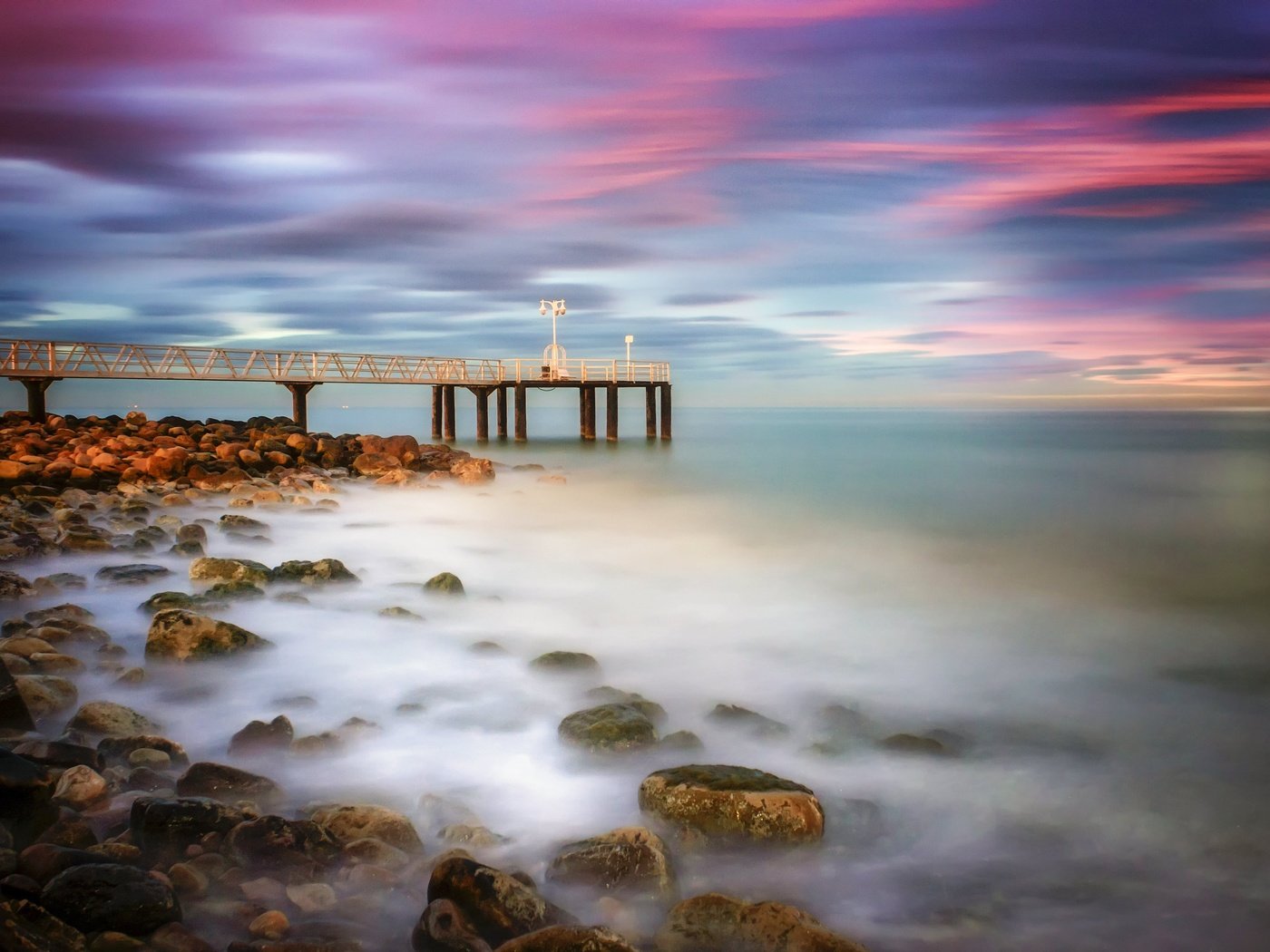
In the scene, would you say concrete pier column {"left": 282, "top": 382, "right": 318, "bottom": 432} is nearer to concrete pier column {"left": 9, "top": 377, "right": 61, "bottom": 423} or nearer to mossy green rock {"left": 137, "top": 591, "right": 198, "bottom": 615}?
concrete pier column {"left": 9, "top": 377, "right": 61, "bottom": 423}

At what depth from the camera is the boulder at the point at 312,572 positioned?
31.6 ft

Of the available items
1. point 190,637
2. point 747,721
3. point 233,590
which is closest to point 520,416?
point 233,590

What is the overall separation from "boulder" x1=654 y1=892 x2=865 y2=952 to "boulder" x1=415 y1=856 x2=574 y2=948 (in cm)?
43

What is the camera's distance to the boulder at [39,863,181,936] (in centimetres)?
322

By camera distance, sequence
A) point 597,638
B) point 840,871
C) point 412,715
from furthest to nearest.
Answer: point 597,638
point 412,715
point 840,871

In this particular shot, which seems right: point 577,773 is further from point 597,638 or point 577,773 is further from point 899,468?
point 899,468

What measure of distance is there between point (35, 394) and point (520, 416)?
15992 mm

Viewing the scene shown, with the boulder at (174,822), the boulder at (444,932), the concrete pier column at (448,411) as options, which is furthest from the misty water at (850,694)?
the concrete pier column at (448,411)

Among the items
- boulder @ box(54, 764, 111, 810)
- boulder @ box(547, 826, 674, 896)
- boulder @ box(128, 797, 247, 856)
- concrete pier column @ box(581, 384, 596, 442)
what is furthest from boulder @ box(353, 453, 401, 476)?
boulder @ box(547, 826, 674, 896)

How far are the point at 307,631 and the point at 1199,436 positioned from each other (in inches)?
2386

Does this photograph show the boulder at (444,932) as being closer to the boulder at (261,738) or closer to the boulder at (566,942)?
the boulder at (566,942)

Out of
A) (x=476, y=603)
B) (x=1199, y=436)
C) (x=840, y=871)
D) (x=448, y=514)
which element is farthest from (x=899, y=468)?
(x=1199, y=436)

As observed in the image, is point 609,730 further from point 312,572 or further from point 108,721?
point 312,572

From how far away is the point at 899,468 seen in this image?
30.9 metres
